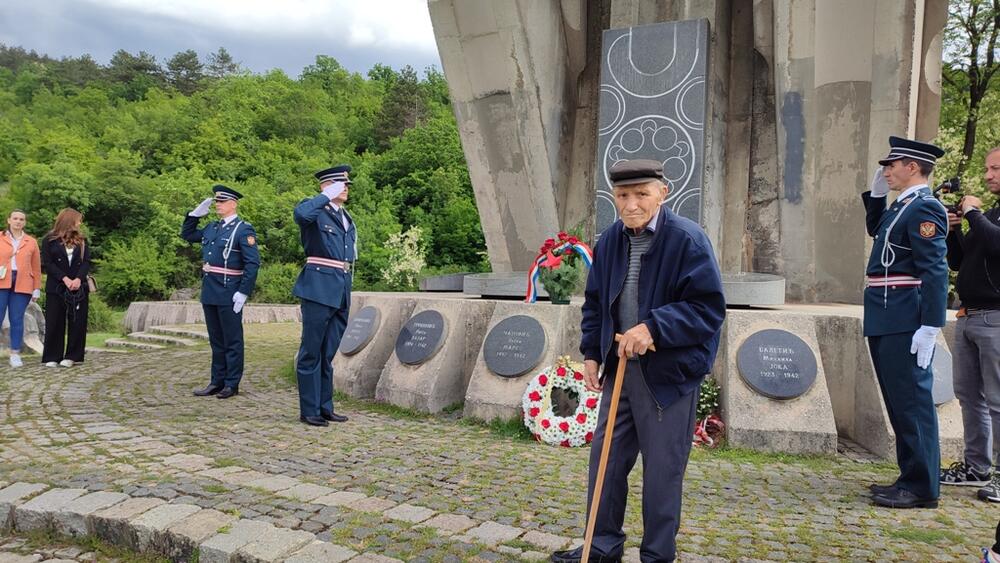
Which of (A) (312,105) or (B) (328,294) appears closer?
(B) (328,294)

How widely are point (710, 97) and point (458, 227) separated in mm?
19772

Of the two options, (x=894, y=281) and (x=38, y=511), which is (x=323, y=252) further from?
(x=894, y=281)

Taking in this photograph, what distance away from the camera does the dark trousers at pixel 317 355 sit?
5.74 metres


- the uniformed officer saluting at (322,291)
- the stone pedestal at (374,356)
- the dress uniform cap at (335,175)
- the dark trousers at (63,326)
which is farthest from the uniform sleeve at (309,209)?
the dark trousers at (63,326)

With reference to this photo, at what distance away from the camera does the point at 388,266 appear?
68.6 feet

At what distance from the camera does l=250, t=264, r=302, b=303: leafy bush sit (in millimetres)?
22422

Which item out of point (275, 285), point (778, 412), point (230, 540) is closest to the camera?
point (230, 540)

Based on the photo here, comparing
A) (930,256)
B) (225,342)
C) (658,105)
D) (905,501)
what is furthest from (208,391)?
(930,256)

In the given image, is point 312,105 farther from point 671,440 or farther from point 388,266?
point 671,440

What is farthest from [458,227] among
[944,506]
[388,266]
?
[944,506]

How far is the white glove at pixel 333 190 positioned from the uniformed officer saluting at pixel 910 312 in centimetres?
408

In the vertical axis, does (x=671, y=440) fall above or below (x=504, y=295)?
below

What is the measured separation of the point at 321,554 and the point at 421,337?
3.77 meters

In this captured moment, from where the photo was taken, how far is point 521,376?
5.98 meters
